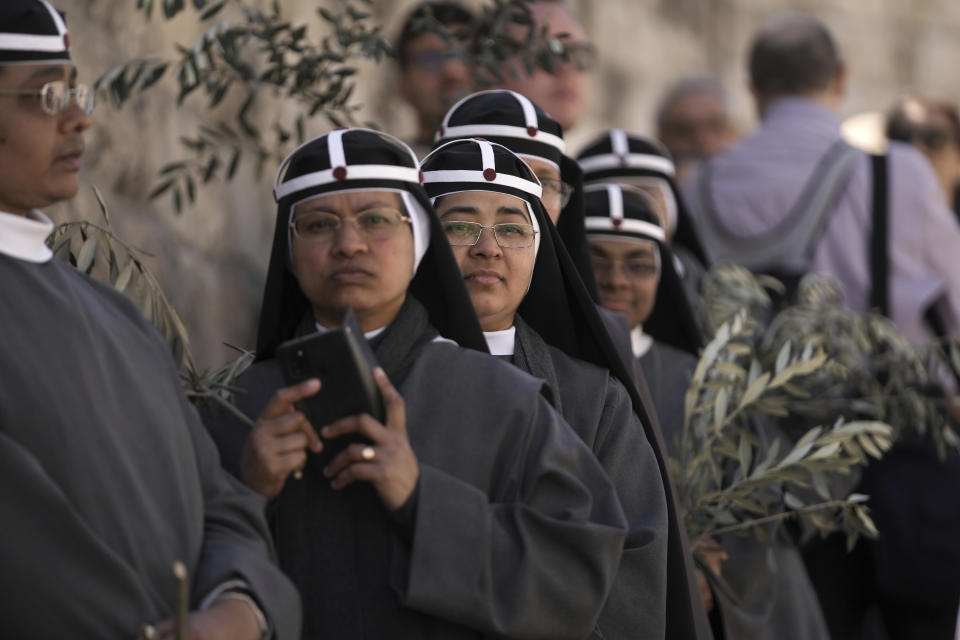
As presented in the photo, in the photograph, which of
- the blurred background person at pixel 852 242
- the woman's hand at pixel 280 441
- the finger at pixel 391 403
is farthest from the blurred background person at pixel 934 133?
the woman's hand at pixel 280 441

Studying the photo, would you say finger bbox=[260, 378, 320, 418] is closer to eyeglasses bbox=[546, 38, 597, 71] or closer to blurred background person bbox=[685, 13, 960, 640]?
eyeglasses bbox=[546, 38, 597, 71]

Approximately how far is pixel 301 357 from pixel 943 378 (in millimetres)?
4195

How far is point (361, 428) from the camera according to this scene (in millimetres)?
3273

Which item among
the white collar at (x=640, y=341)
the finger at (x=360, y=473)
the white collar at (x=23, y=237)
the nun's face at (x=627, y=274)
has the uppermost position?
the white collar at (x=23, y=237)

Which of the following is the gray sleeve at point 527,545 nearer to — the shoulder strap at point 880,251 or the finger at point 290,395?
the finger at point 290,395

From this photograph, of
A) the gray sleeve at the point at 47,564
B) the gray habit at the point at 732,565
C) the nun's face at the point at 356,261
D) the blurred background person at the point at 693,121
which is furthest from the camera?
the blurred background person at the point at 693,121

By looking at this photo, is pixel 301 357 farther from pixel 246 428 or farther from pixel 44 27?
pixel 44 27

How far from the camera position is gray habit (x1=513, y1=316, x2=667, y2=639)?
3.96 meters

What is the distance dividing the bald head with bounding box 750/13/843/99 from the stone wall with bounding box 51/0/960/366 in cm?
221

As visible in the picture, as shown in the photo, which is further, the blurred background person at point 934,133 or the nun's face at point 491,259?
the blurred background person at point 934,133

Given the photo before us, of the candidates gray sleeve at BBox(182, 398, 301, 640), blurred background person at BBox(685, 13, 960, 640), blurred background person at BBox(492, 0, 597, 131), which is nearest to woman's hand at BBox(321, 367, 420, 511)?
gray sleeve at BBox(182, 398, 301, 640)

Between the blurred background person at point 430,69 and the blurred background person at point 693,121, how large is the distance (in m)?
2.74

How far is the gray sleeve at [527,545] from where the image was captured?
3.35 m

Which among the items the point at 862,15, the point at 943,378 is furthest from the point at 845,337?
the point at 862,15
